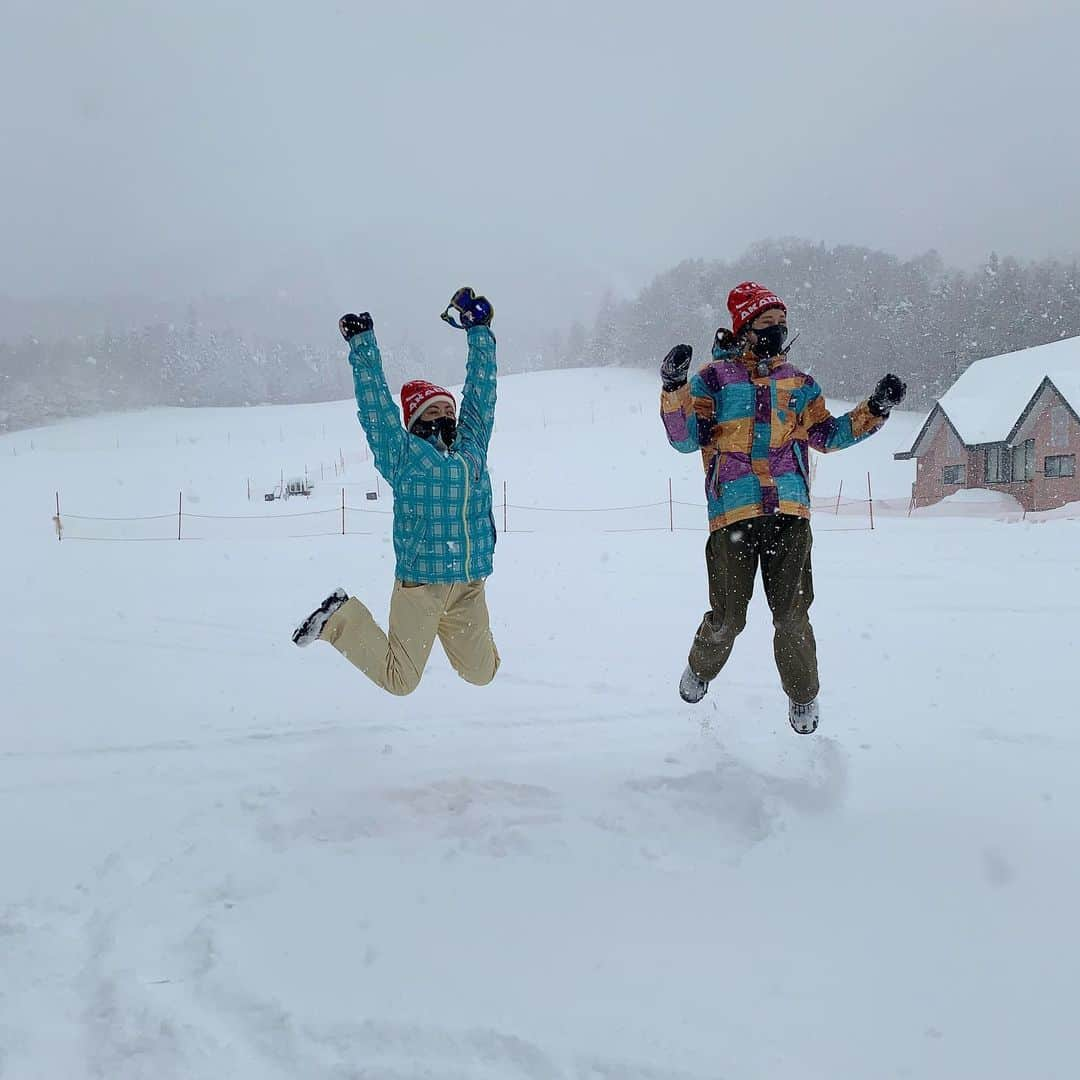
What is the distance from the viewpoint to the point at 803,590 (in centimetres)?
317

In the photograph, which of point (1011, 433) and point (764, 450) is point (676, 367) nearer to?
point (764, 450)

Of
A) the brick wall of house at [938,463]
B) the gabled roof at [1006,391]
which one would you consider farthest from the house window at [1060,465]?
the brick wall of house at [938,463]

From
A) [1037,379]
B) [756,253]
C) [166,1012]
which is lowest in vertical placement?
[166,1012]

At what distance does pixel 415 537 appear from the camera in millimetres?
3035

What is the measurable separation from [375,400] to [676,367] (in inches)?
49.7

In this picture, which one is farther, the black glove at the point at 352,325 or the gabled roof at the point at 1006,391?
Result: the gabled roof at the point at 1006,391

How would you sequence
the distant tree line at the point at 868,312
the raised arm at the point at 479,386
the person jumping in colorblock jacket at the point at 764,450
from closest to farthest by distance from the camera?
1. the person jumping in colorblock jacket at the point at 764,450
2. the raised arm at the point at 479,386
3. the distant tree line at the point at 868,312

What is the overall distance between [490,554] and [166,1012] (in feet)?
6.61

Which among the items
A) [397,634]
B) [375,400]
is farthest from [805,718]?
[375,400]

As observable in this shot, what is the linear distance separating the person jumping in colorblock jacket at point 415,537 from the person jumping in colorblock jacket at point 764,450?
3.16 ft

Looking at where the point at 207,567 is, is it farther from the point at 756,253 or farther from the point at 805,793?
the point at 756,253

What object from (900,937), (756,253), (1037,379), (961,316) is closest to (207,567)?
(900,937)

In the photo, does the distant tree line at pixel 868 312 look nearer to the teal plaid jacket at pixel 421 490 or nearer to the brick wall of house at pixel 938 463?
the brick wall of house at pixel 938 463

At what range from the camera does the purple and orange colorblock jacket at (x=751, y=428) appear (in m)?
3.06
